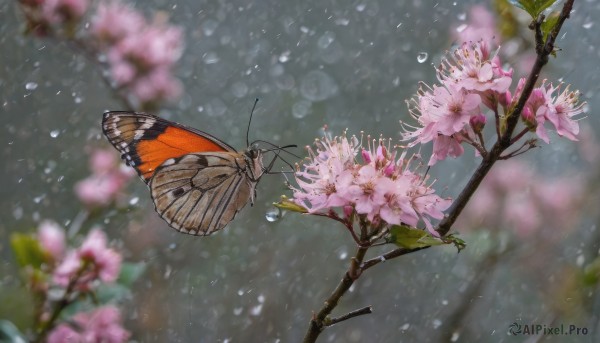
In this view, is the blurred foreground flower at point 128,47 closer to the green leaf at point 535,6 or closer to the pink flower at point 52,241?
the pink flower at point 52,241

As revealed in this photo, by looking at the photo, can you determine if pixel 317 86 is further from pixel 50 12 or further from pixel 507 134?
pixel 507 134

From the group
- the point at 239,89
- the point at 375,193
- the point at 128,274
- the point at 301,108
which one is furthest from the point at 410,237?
the point at 239,89

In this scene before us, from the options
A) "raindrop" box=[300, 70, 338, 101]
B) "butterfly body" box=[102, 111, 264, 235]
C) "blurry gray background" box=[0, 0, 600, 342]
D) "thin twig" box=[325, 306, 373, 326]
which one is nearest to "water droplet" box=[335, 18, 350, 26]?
"blurry gray background" box=[0, 0, 600, 342]

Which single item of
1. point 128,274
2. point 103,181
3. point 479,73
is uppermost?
→ point 479,73

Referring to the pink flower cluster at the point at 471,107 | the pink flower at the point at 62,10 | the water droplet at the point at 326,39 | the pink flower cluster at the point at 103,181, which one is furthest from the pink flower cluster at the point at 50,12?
the pink flower cluster at the point at 471,107

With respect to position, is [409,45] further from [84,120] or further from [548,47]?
[548,47]

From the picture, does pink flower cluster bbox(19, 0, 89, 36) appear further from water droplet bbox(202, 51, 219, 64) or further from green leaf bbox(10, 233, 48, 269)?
water droplet bbox(202, 51, 219, 64)
